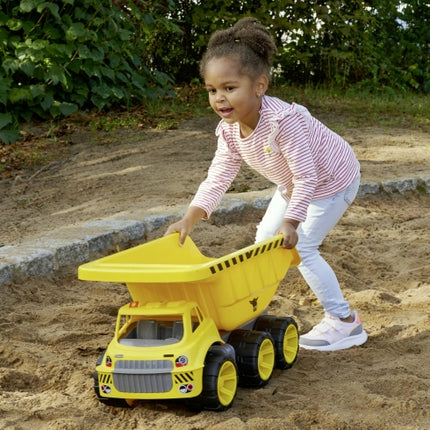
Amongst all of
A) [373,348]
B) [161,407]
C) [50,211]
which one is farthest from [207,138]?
[161,407]

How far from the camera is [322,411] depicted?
8.71 ft

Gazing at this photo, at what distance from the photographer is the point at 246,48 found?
3.09m

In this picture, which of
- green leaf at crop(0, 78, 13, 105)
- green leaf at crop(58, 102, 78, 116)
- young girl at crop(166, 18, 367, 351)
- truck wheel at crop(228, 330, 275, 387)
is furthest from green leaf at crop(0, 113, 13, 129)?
truck wheel at crop(228, 330, 275, 387)

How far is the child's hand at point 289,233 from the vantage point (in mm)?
Result: 3044

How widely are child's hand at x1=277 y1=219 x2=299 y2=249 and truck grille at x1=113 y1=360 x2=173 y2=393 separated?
2.31 feet

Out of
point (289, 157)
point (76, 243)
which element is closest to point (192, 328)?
point (289, 157)

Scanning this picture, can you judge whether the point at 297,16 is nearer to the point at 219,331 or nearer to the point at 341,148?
the point at 341,148

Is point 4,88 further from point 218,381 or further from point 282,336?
point 218,381

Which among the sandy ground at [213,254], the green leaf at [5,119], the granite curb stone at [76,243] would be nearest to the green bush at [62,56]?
the green leaf at [5,119]

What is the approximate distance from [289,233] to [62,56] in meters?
4.74

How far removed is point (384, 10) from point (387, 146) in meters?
4.19

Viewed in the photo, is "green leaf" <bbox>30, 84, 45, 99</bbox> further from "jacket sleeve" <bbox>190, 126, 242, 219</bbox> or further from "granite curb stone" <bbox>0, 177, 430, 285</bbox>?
"jacket sleeve" <bbox>190, 126, 242, 219</bbox>

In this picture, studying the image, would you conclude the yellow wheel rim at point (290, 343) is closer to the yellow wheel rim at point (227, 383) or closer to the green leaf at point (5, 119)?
the yellow wheel rim at point (227, 383)

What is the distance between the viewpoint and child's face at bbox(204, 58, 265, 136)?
3.03 m
